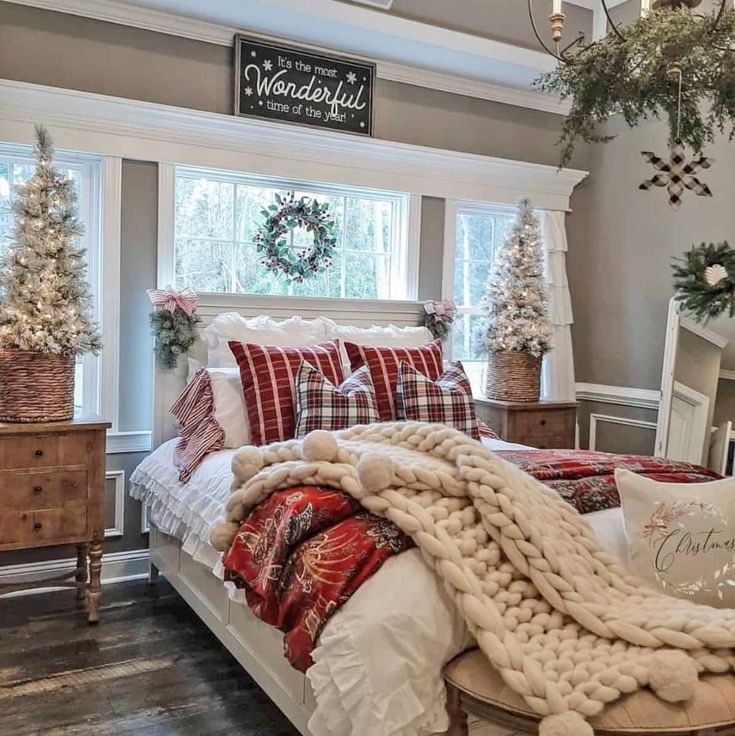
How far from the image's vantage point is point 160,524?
10.1 feet

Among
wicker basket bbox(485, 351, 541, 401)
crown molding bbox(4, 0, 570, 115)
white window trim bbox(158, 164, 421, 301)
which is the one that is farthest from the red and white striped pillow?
wicker basket bbox(485, 351, 541, 401)

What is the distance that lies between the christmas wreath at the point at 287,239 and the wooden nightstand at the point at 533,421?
1249 mm

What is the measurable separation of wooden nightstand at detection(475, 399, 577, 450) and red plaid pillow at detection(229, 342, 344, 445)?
1358mm

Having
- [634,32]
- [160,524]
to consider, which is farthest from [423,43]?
[160,524]

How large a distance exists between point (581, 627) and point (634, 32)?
1.63 m

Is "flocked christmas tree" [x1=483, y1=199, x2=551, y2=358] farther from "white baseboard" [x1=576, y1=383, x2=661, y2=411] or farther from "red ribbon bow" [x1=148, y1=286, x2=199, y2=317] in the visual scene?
"red ribbon bow" [x1=148, y1=286, x2=199, y2=317]

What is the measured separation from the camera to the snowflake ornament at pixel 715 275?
359 centimetres

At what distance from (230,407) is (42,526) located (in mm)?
876

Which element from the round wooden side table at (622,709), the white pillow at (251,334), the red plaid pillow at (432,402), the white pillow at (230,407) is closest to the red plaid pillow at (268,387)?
the white pillow at (230,407)

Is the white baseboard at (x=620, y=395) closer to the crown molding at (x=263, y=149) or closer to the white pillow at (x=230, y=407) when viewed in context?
the crown molding at (x=263, y=149)

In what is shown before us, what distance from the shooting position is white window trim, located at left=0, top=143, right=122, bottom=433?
3484 mm

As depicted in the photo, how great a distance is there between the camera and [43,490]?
2932 mm

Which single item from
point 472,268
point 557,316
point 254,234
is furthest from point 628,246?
point 254,234

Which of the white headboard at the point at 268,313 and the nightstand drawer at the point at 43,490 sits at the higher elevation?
the white headboard at the point at 268,313
